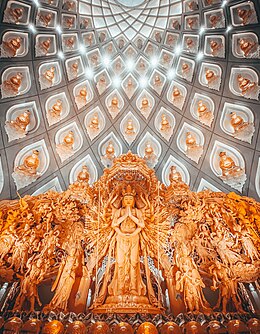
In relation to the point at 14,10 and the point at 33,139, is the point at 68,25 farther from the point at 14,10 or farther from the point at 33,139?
the point at 33,139

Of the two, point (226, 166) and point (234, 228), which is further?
point (226, 166)

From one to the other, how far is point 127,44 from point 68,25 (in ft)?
12.3

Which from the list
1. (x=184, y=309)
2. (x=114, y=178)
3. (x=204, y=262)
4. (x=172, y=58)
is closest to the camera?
(x=184, y=309)

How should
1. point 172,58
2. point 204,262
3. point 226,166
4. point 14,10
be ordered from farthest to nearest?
point 172,58, point 226,166, point 14,10, point 204,262

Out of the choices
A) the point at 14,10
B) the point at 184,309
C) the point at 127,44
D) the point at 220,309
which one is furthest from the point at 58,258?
the point at 127,44

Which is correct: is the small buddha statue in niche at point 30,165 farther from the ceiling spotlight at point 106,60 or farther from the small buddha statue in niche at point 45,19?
the ceiling spotlight at point 106,60

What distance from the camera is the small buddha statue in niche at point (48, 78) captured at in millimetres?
13977

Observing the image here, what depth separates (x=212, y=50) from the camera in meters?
14.1

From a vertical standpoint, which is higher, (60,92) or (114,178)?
(60,92)

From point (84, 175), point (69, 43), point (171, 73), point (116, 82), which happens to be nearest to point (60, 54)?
point (69, 43)

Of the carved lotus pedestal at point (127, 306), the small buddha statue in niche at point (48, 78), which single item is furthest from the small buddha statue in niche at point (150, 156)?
the carved lotus pedestal at point (127, 306)

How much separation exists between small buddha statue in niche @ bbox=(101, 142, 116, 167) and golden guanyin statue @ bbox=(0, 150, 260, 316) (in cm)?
449

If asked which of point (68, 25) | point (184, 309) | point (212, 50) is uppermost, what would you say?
point (68, 25)

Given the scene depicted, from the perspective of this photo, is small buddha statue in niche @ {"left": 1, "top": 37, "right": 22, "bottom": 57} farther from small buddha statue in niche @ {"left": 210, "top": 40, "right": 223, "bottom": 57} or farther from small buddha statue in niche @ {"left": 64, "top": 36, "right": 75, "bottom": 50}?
small buddha statue in niche @ {"left": 210, "top": 40, "right": 223, "bottom": 57}
